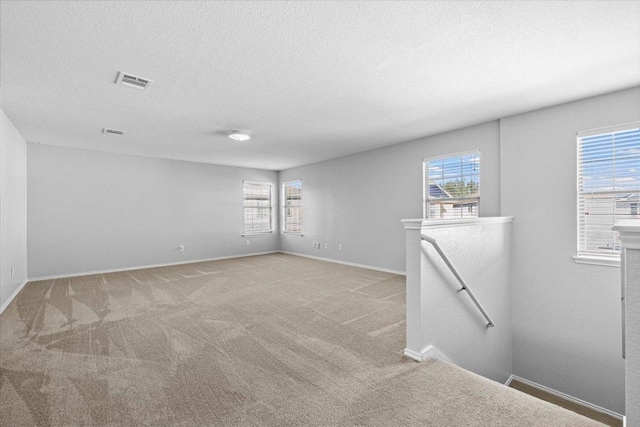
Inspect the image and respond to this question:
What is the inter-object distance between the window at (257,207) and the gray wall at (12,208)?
14.8ft

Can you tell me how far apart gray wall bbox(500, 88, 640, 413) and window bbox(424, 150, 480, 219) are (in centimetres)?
54

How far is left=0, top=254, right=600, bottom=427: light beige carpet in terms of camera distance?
1.77 metres

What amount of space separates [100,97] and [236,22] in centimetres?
229

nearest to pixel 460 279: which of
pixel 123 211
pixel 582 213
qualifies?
pixel 582 213

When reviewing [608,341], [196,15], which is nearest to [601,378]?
[608,341]

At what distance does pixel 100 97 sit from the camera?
10.7 ft

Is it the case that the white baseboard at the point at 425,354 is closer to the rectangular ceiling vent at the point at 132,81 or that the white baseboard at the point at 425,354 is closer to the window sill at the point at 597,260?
the window sill at the point at 597,260

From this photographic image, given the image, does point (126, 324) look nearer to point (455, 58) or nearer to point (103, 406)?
point (103, 406)

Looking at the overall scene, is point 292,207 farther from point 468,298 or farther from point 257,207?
point 468,298

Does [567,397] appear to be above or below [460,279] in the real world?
below

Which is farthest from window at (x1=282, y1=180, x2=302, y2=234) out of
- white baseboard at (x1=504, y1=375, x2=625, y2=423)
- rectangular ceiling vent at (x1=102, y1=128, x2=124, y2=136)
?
white baseboard at (x1=504, y1=375, x2=625, y2=423)

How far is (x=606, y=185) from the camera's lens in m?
3.33

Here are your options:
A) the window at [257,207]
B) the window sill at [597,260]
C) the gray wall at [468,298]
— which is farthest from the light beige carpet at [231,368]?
the window at [257,207]

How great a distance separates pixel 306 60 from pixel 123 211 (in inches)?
228
